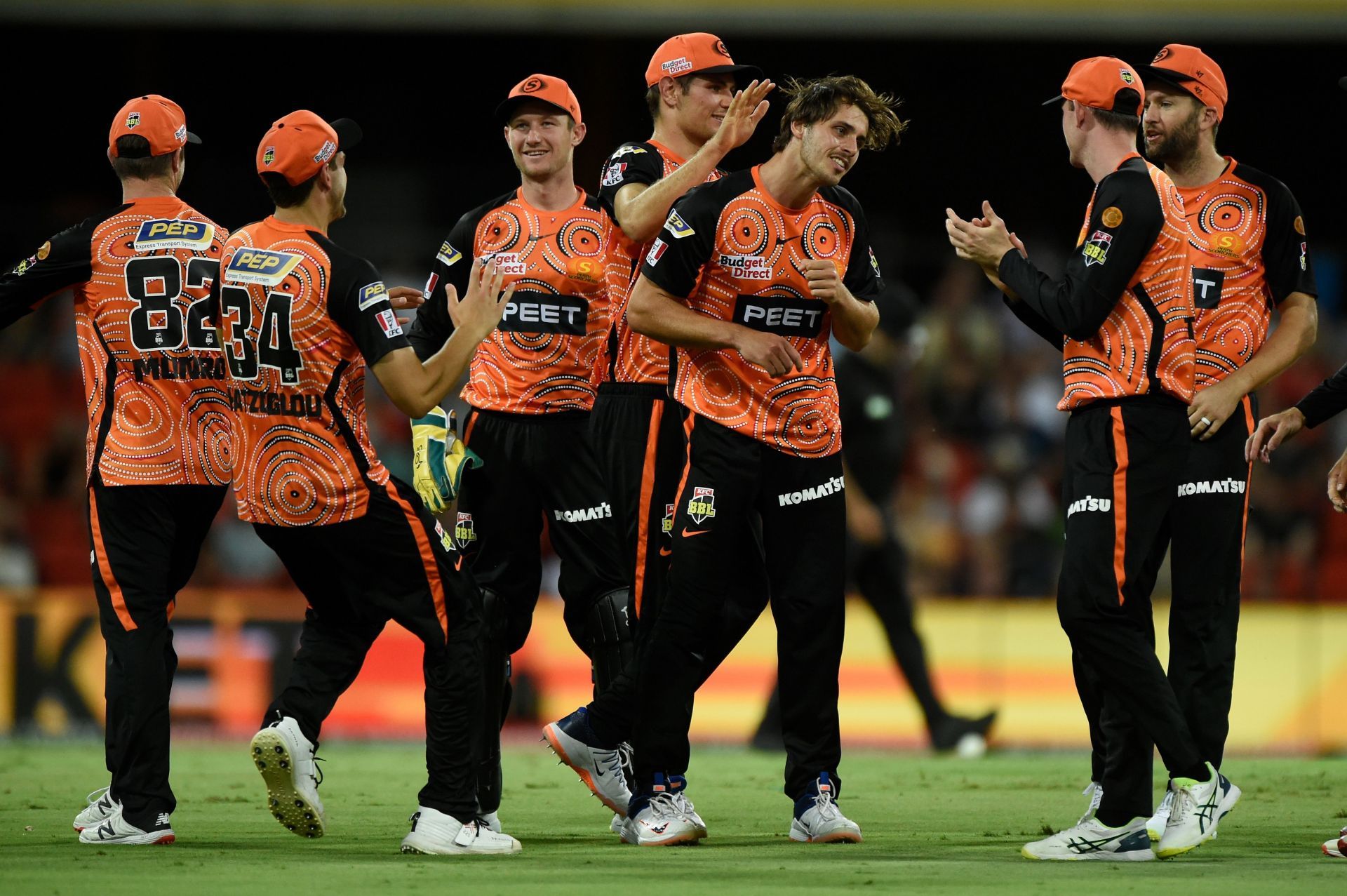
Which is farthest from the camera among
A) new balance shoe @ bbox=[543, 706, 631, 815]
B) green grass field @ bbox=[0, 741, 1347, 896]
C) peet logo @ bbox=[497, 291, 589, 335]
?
peet logo @ bbox=[497, 291, 589, 335]

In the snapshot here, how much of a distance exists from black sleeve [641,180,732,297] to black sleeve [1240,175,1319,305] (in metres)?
2.24

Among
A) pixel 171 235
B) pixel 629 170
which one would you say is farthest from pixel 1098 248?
pixel 171 235

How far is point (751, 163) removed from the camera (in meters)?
18.3

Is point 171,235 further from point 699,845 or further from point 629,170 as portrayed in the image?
point 699,845

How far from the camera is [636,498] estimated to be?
24.6 feet

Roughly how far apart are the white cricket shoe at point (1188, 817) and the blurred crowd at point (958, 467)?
8.23 metres

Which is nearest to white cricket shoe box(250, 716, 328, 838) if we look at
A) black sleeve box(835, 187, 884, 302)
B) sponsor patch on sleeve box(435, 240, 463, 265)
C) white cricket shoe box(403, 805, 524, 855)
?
white cricket shoe box(403, 805, 524, 855)

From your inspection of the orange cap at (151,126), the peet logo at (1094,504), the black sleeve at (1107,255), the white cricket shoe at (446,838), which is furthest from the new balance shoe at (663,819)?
the orange cap at (151,126)

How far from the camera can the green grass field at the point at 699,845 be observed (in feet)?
18.3

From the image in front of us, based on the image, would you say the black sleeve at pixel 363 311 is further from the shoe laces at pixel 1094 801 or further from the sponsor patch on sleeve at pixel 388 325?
the shoe laces at pixel 1094 801

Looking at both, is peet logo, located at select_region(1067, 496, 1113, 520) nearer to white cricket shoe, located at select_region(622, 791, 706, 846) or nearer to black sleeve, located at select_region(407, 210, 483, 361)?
white cricket shoe, located at select_region(622, 791, 706, 846)

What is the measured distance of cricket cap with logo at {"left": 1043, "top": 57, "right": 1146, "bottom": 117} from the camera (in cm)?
643

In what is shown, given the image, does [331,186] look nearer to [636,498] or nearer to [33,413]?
[636,498]

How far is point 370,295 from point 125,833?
2.23 metres
